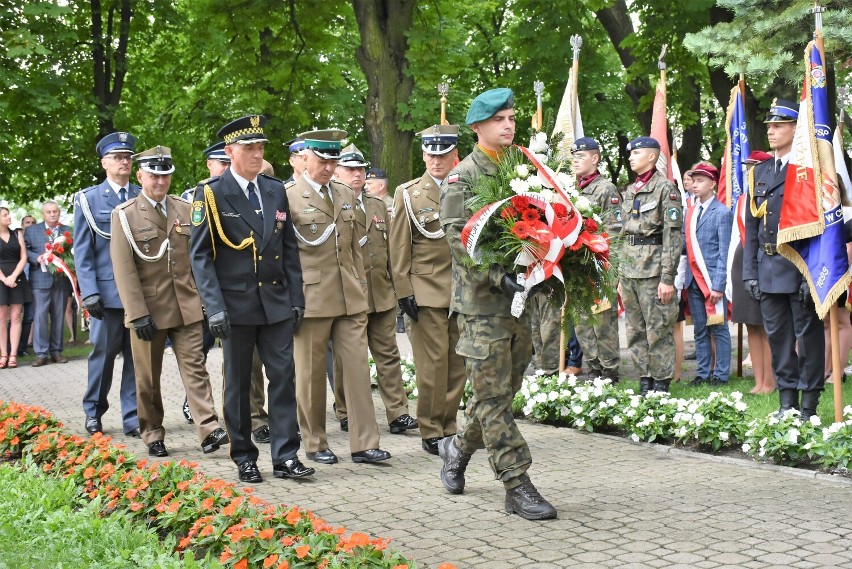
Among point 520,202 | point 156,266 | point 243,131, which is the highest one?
point 243,131

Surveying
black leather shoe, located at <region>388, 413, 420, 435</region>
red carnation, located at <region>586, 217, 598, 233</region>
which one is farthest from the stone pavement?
red carnation, located at <region>586, 217, 598, 233</region>

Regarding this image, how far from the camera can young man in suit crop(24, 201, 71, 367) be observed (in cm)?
1686

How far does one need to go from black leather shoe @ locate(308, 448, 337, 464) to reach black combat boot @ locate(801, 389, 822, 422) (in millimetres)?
3606

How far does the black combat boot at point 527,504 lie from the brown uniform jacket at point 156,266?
371cm

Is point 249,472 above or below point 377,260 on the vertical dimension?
below

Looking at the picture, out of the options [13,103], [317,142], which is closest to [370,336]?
[317,142]

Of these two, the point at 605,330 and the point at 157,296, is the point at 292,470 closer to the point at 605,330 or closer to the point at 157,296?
the point at 157,296

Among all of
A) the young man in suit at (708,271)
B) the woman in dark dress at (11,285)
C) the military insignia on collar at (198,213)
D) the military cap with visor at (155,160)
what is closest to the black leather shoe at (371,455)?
the military insignia on collar at (198,213)

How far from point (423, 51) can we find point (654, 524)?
10853 millimetres

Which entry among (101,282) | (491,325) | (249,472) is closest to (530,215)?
(491,325)

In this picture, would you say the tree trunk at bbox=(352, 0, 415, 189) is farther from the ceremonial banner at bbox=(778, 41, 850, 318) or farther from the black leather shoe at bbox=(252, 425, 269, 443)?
the ceremonial banner at bbox=(778, 41, 850, 318)

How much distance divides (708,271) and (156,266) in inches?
230

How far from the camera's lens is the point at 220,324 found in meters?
7.36

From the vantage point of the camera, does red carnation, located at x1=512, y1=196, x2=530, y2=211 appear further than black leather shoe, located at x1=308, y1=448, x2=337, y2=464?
No
